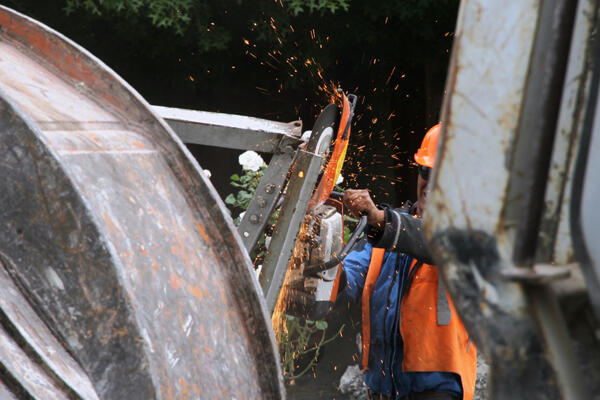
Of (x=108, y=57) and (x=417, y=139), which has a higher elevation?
(x=108, y=57)

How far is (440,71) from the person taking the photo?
7605mm

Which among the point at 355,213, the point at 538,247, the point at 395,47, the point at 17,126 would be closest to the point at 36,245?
the point at 17,126

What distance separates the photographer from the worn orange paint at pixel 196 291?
59.3 inches

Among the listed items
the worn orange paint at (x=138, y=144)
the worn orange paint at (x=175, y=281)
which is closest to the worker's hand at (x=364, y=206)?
the worn orange paint at (x=138, y=144)

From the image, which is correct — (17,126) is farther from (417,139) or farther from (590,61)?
(417,139)

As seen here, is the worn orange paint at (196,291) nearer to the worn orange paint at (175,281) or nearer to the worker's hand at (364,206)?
the worn orange paint at (175,281)

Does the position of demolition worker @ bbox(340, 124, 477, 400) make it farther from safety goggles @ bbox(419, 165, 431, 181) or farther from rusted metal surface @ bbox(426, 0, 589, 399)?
rusted metal surface @ bbox(426, 0, 589, 399)

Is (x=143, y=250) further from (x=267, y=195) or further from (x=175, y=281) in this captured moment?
(x=267, y=195)

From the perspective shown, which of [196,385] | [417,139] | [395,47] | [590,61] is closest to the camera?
[590,61]

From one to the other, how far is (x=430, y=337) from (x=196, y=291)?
1.78 m

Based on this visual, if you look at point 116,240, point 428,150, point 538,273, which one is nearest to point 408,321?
point 428,150

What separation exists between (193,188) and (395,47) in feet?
19.6

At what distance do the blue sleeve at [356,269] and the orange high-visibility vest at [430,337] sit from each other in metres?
0.33

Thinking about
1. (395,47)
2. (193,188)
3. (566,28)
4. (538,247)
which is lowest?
(193,188)
